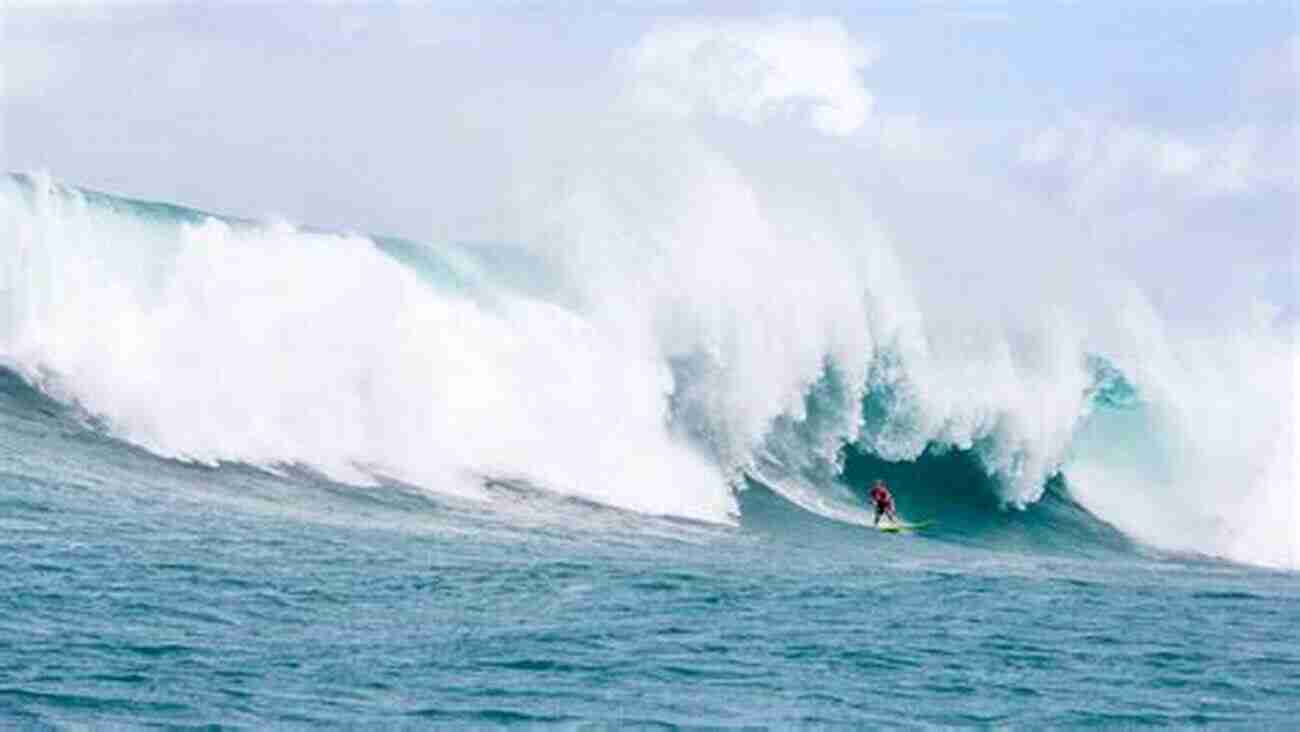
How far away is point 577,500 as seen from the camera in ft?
87.6

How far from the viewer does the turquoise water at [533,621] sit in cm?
1303

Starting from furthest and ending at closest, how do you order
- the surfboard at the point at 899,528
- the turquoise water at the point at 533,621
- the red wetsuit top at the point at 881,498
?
the surfboard at the point at 899,528 < the red wetsuit top at the point at 881,498 < the turquoise water at the point at 533,621

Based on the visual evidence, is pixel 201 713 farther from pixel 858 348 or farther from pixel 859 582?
pixel 858 348

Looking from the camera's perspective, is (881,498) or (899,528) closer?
(881,498)

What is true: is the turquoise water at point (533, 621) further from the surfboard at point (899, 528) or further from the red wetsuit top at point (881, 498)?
the surfboard at point (899, 528)

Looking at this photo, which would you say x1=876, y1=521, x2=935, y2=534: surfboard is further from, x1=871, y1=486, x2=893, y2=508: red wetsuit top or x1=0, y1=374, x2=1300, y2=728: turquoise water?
x1=0, y1=374, x2=1300, y2=728: turquoise water

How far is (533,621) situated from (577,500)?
1078 cm

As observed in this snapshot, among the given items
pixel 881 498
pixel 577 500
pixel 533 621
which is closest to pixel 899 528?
pixel 881 498

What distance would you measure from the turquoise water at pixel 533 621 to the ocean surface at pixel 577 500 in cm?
6

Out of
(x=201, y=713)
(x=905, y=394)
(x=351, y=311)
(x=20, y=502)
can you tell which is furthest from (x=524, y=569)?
(x=905, y=394)

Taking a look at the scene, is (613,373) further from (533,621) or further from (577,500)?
(533,621)

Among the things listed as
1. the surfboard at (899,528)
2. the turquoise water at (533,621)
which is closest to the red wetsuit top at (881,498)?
the surfboard at (899,528)

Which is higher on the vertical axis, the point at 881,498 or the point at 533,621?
the point at 881,498

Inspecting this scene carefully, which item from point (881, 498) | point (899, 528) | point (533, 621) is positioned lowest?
point (533, 621)
